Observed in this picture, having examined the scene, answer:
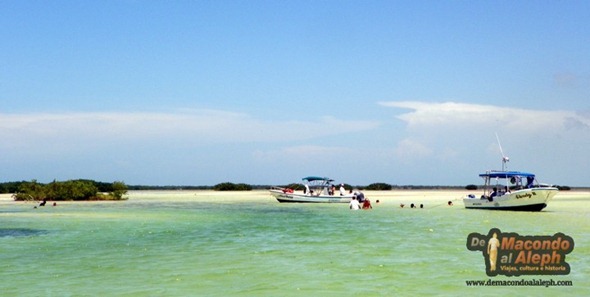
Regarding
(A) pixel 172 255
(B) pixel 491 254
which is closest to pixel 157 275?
(A) pixel 172 255

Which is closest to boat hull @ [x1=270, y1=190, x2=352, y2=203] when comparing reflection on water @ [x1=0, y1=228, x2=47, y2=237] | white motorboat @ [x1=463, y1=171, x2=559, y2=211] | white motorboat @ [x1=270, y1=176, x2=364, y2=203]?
white motorboat @ [x1=270, y1=176, x2=364, y2=203]

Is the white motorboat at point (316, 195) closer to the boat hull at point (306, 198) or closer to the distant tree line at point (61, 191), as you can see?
the boat hull at point (306, 198)

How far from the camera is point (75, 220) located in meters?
41.7

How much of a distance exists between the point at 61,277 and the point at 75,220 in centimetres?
2493

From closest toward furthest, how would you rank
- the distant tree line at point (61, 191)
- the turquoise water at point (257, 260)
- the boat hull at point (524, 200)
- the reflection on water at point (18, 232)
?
the turquoise water at point (257, 260) < the reflection on water at point (18, 232) < the boat hull at point (524, 200) < the distant tree line at point (61, 191)

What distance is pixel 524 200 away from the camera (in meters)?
47.4

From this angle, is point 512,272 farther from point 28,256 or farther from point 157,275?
point 28,256

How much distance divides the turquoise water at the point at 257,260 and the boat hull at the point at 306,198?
33277 mm

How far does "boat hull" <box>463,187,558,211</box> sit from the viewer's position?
46.4 m

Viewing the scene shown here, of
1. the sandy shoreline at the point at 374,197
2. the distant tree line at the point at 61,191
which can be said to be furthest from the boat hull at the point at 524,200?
the distant tree line at the point at 61,191

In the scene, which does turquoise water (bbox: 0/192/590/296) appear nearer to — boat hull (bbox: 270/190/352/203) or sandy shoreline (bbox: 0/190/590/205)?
boat hull (bbox: 270/190/352/203)

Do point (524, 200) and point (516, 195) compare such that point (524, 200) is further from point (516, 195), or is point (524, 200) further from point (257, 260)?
point (257, 260)

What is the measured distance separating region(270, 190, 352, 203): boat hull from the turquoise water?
3328cm

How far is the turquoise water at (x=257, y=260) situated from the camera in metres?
16.2
